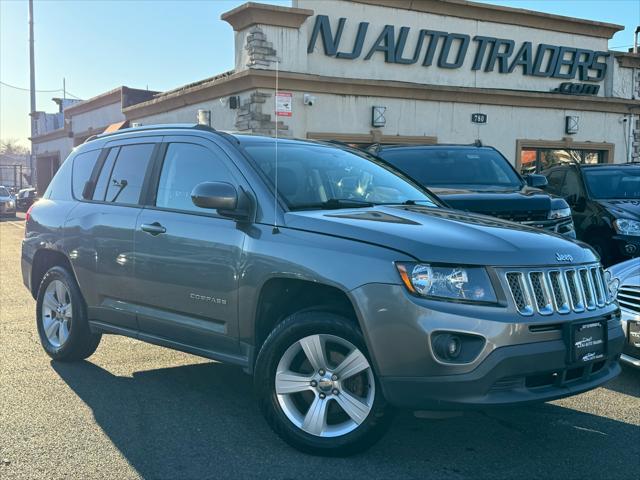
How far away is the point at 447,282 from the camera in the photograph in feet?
10.6

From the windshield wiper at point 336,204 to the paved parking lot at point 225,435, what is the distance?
127 cm

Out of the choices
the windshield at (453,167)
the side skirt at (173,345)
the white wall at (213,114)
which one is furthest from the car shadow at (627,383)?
the white wall at (213,114)

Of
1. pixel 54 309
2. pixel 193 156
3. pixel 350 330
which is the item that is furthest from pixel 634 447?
pixel 54 309

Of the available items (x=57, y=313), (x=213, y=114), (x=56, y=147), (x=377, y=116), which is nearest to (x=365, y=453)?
(x=57, y=313)

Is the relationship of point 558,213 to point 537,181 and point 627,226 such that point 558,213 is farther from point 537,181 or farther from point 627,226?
point 627,226

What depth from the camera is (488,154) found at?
344 inches

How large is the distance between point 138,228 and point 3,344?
2.46 m

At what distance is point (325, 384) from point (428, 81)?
49.9ft

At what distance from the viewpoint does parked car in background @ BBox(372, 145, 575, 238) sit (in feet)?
23.0

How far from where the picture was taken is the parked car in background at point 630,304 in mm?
4801

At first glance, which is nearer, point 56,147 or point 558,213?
point 558,213

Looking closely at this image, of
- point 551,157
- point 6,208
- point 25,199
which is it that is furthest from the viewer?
point 25,199

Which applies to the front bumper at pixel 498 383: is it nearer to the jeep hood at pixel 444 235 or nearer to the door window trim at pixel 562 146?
the jeep hood at pixel 444 235

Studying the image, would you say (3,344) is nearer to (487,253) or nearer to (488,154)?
(487,253)
